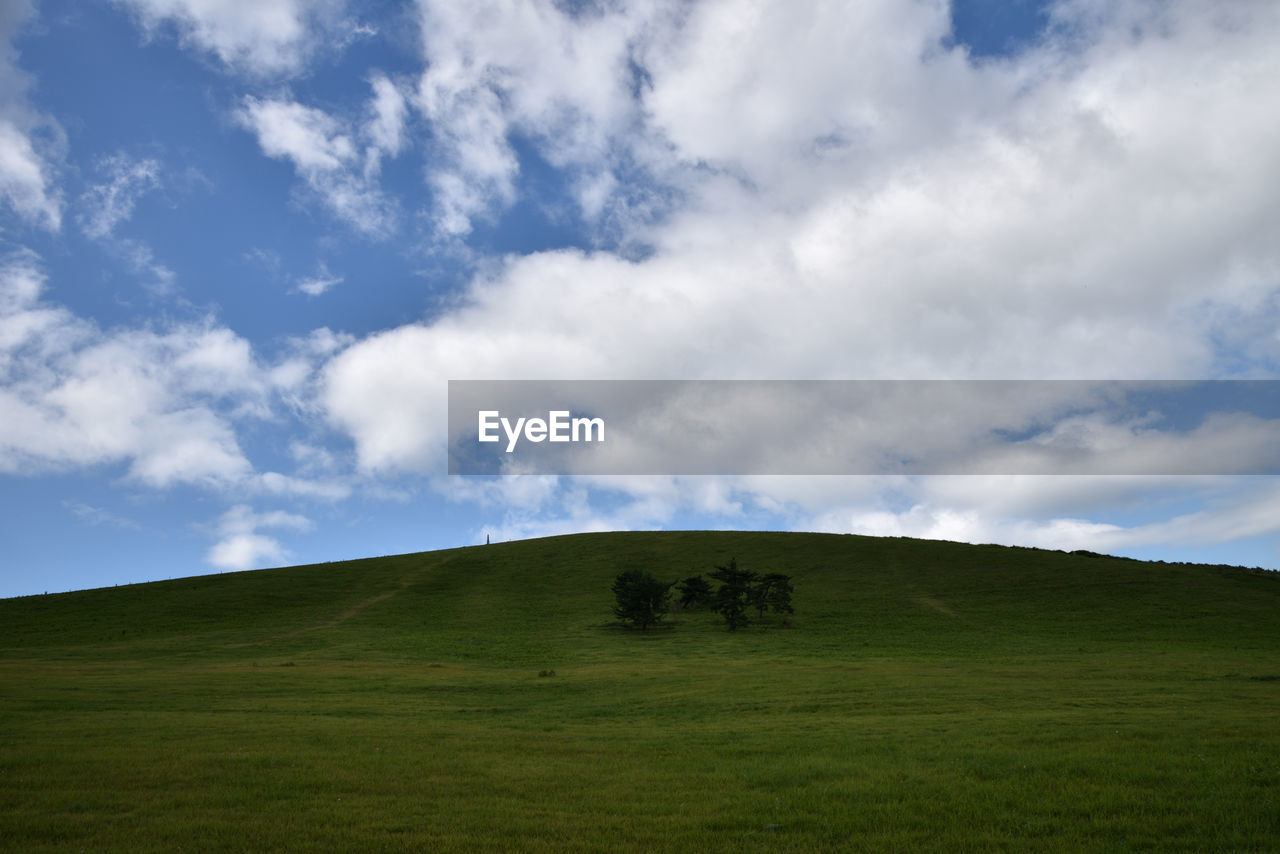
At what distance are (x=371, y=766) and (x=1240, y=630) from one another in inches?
2675

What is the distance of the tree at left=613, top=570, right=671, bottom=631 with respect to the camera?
6625 centimetres

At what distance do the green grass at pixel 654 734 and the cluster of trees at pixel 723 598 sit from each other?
124 inches

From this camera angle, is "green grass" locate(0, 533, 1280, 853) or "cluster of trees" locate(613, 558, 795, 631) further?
"cluster of trees" locate(613, 558, 795, 631)

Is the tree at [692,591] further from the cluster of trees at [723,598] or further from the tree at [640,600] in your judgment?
the tree at [640,600]

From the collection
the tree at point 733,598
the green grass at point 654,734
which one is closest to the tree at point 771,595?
the tree at point 733,598

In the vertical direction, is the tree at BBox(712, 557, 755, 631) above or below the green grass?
above

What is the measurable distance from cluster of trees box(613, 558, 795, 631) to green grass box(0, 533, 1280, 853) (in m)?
3.16

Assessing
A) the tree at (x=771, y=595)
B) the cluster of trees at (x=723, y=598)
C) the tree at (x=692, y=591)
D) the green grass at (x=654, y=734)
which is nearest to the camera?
the green grass at (x=654, y=734)

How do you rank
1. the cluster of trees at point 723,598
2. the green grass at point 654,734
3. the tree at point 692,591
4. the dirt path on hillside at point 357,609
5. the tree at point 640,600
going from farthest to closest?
the tree at point 692,591 → the cluster of trees at point 723,598 → the tree at point 640,600 → the dirt path on hillside at point 357,609 → the green grass at point 654,734

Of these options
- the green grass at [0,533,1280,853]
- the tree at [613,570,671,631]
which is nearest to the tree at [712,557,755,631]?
the green grass at [0,533,1280,853]

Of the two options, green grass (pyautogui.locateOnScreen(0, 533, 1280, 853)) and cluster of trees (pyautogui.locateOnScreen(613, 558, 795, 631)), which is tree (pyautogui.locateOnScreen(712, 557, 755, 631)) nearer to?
cluster of trees (pyautogui.locateOnScreen(613, 558, 795, 631))

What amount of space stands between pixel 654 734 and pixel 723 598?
4758cm

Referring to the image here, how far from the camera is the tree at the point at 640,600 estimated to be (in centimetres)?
6625

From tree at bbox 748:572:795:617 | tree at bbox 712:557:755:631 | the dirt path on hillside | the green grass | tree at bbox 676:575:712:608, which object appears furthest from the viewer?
tree at bbox 676:575:712:608
